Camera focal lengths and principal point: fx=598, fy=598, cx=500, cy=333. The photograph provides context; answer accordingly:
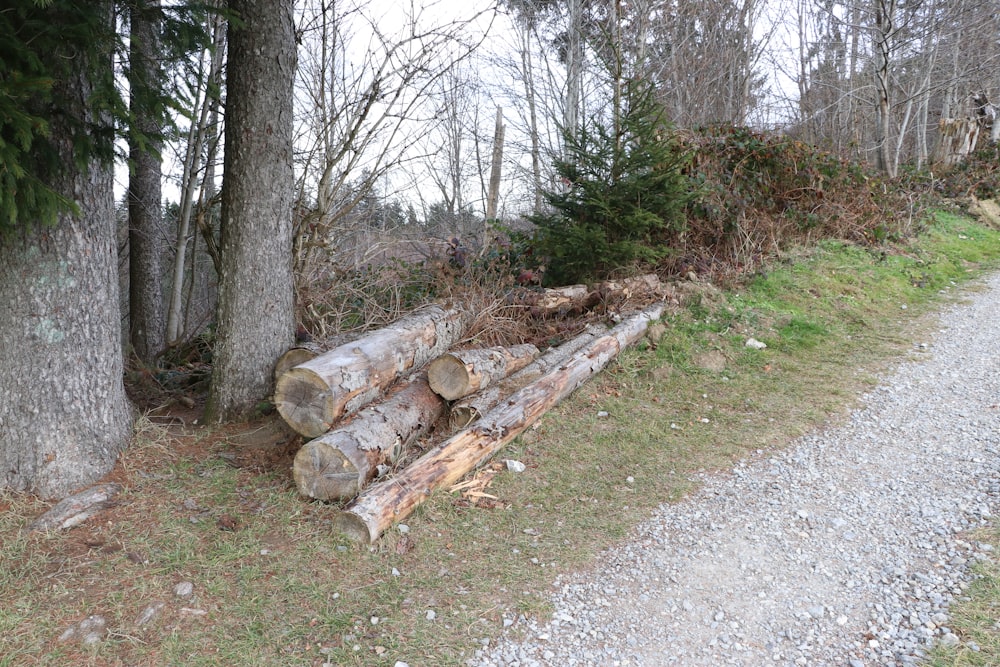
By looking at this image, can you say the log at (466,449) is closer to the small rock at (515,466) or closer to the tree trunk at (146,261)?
the small rock at (515,466)

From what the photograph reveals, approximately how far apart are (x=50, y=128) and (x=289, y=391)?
196 cm

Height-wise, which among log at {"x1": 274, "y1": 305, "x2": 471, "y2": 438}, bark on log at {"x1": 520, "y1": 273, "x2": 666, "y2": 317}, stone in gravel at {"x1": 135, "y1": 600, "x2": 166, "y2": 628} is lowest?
stone in gravel at {"x1": 135, "y1": 600, "x2": 166, "y2": 628}

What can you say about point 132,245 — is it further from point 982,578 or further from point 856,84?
point 856,84

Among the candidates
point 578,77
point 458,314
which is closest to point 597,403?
point 458,314

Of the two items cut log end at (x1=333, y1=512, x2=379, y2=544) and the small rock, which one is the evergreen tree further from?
cut log end at (x1=333, y1=512, x2=379, y2=544)

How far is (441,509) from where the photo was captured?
367cm

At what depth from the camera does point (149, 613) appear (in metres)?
2.73

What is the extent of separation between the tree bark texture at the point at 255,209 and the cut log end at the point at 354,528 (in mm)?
1711

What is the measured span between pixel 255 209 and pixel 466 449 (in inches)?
92.8

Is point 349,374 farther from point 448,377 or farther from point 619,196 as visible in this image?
point 619,196

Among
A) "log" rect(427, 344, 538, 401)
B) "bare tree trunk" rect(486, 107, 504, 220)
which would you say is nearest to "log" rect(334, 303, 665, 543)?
"log" rect(427, 344, 538, 401)

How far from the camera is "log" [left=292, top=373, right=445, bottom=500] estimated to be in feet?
11.9

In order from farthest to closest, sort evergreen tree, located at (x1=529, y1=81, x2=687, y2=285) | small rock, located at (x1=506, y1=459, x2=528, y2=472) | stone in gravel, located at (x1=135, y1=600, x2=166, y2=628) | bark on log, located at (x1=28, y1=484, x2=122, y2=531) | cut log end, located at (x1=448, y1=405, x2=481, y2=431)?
evergreen tree, located at (x1=529, y1=81, x2=687, y2=285)
cut log end, located at (x1=448, y1=405, x2=481, y2=431)
small rock, located at (x1=506, y1=459, x2=528, y2=472)
bark on log, located at (x1=28, y1=484, x2=122, y2=531)
stone in gravel, located at (x1=135, y1=600, x2=166, y2=628)

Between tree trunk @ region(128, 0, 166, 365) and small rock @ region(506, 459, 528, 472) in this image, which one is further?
tree trunk @ region(128, 0, 166, 365)
